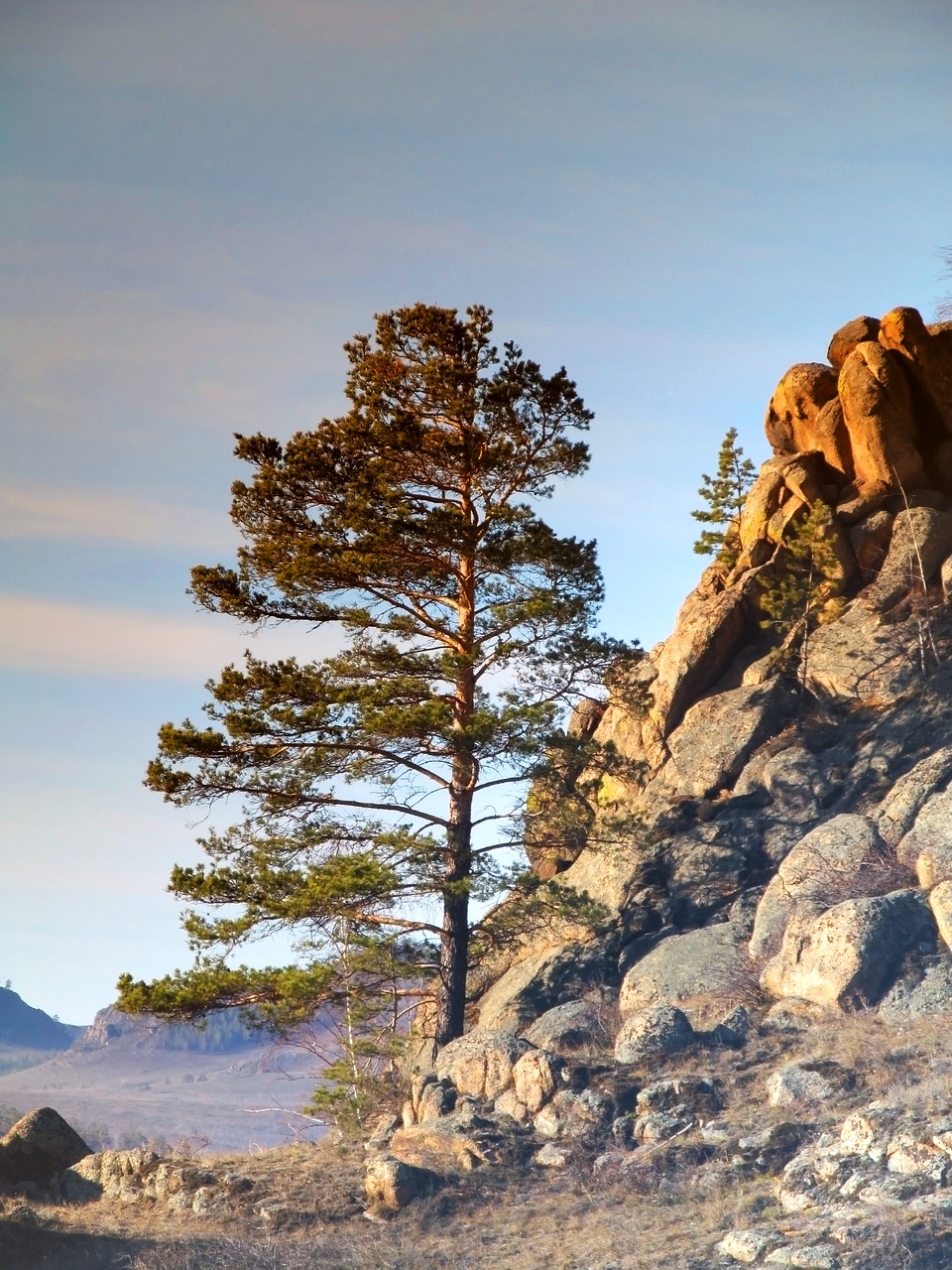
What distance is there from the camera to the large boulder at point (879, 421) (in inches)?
1210

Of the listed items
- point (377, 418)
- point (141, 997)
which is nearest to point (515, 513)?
point (377, 418)

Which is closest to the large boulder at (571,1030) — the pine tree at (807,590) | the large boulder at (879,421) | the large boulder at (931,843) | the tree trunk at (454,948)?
the tree trunk at (454,948)

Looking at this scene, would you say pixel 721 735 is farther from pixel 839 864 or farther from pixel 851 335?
pixel 851 335

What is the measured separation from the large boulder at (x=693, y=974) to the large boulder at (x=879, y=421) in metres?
14.3

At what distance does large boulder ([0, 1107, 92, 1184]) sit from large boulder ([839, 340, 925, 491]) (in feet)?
81.2

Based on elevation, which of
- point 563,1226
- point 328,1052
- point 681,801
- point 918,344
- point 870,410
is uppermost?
point 918,344

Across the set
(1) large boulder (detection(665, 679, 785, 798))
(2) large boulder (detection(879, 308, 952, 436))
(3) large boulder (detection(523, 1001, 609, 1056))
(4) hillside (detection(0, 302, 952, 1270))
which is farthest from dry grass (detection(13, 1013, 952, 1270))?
(2) large boulder (detection(879, 308, 952, 436))

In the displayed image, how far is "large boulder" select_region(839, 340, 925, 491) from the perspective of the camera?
30.7m

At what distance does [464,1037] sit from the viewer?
2025cm

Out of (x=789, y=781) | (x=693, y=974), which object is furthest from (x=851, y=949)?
(x=789, y=781)

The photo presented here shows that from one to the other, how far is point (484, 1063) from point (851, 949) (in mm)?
6546

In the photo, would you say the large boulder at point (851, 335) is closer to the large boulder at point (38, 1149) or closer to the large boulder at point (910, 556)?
the large boulder at point (910, 556)

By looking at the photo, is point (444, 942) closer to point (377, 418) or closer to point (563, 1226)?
point (563, 1226)

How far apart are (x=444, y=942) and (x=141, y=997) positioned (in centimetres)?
581
